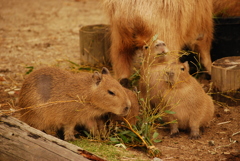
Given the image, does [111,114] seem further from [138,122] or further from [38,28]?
[38,28]

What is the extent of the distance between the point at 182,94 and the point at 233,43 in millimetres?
1803

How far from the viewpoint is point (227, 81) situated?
4.22 m

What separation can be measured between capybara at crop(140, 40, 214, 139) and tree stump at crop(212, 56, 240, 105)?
67cm

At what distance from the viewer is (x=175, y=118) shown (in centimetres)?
358

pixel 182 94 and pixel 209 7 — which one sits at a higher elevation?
pixel 209 7

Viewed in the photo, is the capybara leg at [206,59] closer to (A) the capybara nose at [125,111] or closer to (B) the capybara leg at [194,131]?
(B) the capybara leg at [194,131]

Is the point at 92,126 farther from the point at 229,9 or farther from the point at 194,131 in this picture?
the point at 229,9

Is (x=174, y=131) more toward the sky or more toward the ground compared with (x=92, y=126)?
more toward the ground

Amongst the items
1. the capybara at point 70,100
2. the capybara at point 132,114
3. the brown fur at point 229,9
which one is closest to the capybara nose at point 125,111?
the capybara at point 70,100

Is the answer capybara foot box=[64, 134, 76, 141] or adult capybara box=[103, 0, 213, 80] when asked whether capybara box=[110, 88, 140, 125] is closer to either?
capybara foot box=[64, 134, 76, 141]

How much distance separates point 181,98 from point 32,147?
1.48m

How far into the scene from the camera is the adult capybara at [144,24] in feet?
12.5

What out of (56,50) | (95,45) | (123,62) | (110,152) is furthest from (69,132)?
(56,50)

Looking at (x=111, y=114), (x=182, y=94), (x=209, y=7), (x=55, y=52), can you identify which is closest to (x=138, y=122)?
(x=111, y=114)
